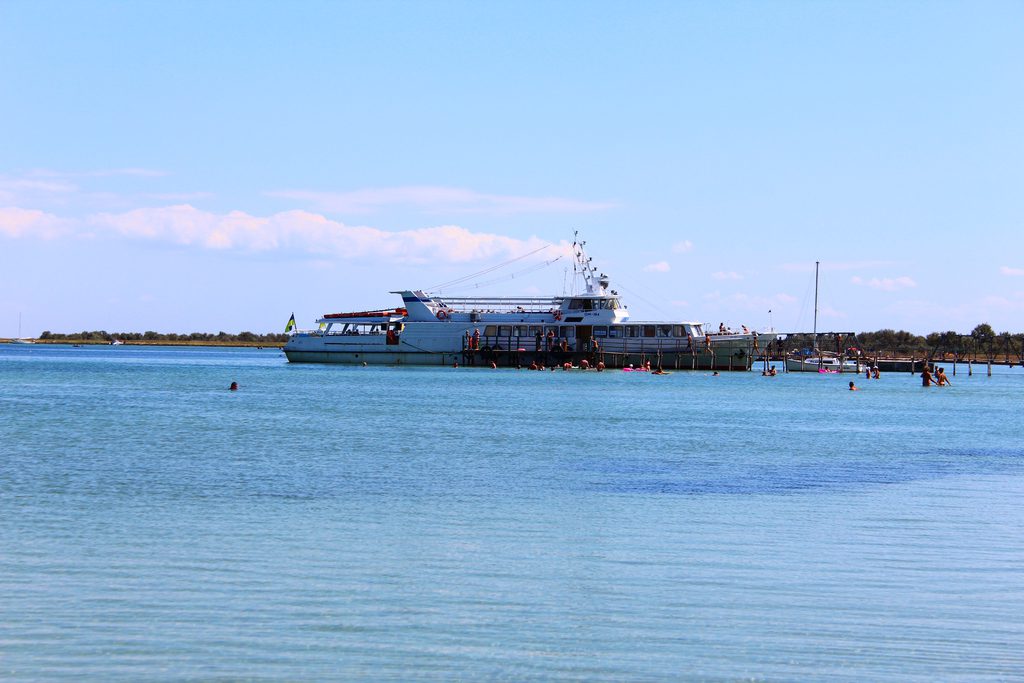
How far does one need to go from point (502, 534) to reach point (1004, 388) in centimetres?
7337

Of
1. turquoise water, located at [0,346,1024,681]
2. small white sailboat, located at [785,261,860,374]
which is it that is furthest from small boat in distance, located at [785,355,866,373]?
turquoise water, located at [0,346,1024,681]

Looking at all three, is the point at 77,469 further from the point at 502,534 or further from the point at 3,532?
the point at 502,534

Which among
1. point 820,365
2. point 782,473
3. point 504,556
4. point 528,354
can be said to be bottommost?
point 504,556

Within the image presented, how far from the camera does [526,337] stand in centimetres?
9781

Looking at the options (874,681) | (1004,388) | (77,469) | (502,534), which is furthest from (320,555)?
(1004,388)

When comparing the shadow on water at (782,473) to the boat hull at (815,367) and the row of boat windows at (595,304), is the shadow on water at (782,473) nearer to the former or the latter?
the row of boat windows at (595,304)

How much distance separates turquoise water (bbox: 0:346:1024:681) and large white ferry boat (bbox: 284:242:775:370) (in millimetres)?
57669

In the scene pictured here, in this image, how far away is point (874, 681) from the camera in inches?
420

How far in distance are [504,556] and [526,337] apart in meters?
81.7

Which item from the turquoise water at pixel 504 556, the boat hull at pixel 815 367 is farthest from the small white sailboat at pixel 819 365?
the turquoise water at pixel 504 556

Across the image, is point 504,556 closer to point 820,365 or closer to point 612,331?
point 612,331

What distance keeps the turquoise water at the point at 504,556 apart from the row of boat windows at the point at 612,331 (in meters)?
57.0


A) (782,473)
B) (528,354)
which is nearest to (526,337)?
(528,354)

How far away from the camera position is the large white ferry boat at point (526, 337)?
3735 inches
